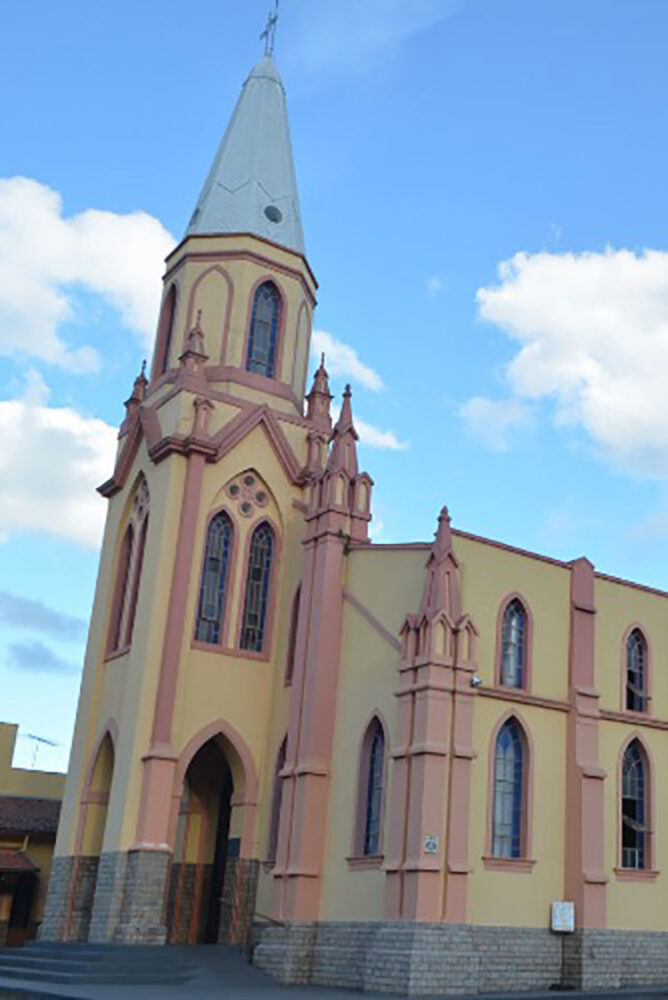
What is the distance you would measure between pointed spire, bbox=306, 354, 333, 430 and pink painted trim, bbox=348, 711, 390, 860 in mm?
8790

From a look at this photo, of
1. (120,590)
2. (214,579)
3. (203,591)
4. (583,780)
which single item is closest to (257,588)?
(214,579)

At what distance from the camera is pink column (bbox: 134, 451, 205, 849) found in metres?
24.8

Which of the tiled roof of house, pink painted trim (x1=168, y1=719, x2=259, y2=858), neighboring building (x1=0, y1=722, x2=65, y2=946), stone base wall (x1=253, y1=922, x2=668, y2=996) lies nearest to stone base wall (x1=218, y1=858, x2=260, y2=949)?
pink painted trim (x1=168, y1=719, x2=259, y2=858)

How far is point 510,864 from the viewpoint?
23.1 m

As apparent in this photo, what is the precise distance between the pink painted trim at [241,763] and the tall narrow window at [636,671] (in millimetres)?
8456

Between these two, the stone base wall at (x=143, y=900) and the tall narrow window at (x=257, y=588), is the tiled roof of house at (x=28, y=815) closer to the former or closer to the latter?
the stone base wall at (x=143, y=900)

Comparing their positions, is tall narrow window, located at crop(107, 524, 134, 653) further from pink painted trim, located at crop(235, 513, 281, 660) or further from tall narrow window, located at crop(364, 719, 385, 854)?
tall narrow window, located at crop(364, 719, 385, 854)

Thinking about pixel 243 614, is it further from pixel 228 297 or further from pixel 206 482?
pixel 228 297

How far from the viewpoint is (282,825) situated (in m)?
24.6

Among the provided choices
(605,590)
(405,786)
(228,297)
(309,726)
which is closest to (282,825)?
(309,726)

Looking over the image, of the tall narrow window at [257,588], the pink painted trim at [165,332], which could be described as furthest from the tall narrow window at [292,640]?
the pink painted trim at [165,332]

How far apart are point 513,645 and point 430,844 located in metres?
4.96

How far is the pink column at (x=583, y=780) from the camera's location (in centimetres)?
2356

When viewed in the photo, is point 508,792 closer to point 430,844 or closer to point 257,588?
point 430,844
